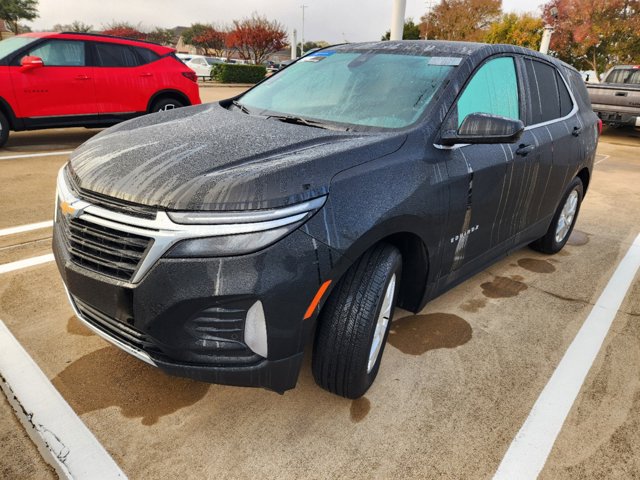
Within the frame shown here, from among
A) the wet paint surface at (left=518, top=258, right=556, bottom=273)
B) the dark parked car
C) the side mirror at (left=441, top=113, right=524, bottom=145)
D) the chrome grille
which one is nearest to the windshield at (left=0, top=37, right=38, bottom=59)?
the dark parked car

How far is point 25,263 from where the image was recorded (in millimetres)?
3527

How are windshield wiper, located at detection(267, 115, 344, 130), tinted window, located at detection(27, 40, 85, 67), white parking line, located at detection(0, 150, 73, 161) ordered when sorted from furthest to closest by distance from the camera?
tinted window, located at detection(27, 40, 85, 67)
white parking line, located at detection(0, 150, 73, 161)
windshield wiper, located at detection(267, 115, 344, 130)

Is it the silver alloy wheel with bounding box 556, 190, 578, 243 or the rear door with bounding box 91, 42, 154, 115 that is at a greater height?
the rear door with bounding box 91, 42, 154, 115

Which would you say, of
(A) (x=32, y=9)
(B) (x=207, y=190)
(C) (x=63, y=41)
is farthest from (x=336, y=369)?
(A) (x=32, y=9)

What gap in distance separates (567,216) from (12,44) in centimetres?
765

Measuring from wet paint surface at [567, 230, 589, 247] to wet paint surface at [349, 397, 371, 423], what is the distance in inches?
135

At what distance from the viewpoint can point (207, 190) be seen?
5.58ft

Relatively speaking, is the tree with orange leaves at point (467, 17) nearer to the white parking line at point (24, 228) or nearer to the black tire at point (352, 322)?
the white parking line at point (24, 228)

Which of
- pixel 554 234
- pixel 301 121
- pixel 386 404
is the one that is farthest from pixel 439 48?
pixel 554 234

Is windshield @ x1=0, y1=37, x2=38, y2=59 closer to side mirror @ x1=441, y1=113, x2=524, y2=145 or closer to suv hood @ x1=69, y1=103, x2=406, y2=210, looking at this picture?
suv hood @ x1=69, y1=103, x2=406, y2=210

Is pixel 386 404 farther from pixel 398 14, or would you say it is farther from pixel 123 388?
pixel 398 14

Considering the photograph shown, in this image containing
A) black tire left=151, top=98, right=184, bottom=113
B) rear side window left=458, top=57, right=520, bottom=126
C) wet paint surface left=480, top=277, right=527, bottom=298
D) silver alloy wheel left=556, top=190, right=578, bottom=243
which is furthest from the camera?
black tire left=151, top=98, right=184, bottom=113

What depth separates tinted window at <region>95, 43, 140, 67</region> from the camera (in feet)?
24.5

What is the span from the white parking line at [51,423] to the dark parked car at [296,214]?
0.47 meters
